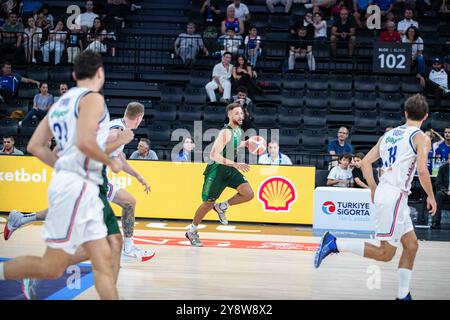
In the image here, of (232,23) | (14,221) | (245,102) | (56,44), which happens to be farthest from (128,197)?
(56,44)

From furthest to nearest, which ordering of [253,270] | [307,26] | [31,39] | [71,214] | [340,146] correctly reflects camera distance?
[31,39], [307,26], [340,146], [253,270], [71,214]

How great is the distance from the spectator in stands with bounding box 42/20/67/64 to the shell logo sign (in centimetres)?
693

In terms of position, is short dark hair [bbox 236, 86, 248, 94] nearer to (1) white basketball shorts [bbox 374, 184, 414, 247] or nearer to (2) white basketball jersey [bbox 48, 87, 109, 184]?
(1) white basketball shorts [bbox 374, 184, 414, 247]

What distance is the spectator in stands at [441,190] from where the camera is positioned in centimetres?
1205

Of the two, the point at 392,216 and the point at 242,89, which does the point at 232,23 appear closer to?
the point at 242,89

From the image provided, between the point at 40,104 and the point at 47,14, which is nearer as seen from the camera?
the point at 40,104

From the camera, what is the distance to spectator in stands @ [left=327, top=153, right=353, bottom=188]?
11961mm

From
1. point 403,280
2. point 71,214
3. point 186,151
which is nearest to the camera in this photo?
point 71,214

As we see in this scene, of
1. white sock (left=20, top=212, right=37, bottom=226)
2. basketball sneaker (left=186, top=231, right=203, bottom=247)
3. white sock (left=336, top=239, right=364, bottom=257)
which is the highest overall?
white sock (left=336, top=239, right=364, bottom=257)

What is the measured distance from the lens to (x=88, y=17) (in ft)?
55.8

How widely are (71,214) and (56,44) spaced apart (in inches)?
501

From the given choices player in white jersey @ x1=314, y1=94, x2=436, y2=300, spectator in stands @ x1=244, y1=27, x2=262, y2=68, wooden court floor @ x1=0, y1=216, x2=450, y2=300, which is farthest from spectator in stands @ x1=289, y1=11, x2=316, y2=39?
player in white jersey @ x1=314, y1=94, x2=436, y2=300
